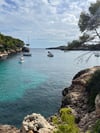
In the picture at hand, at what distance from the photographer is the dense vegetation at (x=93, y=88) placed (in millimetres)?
23938

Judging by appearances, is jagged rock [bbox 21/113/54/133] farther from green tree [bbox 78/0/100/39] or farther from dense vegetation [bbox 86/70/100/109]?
green tree [bbox 78/0/100/39]

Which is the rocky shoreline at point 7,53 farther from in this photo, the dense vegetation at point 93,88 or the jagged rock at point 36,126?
the jagged rock at point 36,126

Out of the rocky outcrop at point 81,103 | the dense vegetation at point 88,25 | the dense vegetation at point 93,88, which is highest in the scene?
the dense vegetation at point 88,25

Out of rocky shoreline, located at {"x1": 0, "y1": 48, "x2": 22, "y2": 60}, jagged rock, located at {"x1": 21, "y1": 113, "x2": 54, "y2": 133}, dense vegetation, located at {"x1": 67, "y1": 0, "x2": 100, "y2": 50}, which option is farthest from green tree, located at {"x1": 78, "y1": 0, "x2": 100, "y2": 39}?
rocky shoreline, located at {"x1": 0, "y1": 48, "x2": 22, "y2": 60}

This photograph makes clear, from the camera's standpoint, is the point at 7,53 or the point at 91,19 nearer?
the point at 91,19

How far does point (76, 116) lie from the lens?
72.0ft

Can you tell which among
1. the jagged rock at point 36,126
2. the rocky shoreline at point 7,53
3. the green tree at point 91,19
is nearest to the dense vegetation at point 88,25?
the green tree at point 91,19

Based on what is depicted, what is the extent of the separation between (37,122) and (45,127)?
867 millimetres

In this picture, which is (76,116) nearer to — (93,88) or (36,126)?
(93,88)

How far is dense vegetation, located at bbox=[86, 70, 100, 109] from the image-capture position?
2394cm

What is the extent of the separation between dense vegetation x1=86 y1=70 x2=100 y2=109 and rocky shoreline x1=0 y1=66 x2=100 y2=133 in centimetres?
54

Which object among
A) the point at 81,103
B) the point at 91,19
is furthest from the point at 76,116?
the point at 91,19

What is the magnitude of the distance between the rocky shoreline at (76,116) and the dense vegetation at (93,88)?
0.54 m

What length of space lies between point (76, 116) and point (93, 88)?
4675 mm
